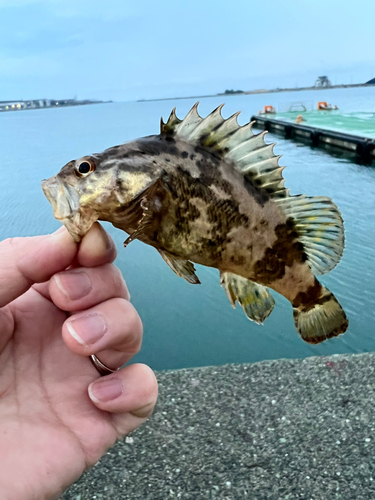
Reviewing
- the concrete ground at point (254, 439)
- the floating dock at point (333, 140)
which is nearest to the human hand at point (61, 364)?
the concrete ground at point (254, 439)

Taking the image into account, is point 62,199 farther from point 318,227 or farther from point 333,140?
point 333,140

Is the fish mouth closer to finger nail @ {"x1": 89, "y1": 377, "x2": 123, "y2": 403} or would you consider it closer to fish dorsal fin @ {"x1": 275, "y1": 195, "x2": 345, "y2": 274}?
fish dorsal fin @ {"x1": 275, "y1": 195, "x2": 345, "y2": 274}

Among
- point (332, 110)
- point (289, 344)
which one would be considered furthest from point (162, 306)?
point (332, 110)

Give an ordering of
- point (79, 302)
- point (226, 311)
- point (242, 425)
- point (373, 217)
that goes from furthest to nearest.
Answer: point (373, 217)
point (226, 311)
point (242, 425)
point (79, 302)

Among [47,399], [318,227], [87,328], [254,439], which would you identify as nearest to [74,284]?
[87,328]

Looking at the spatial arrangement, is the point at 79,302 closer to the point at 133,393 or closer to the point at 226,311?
the point at 133,393

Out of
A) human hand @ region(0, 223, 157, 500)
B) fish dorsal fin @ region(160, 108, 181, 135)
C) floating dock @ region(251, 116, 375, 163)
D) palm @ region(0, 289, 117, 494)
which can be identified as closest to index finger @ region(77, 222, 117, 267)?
human hand @ region(0, 223, 157, 500)
